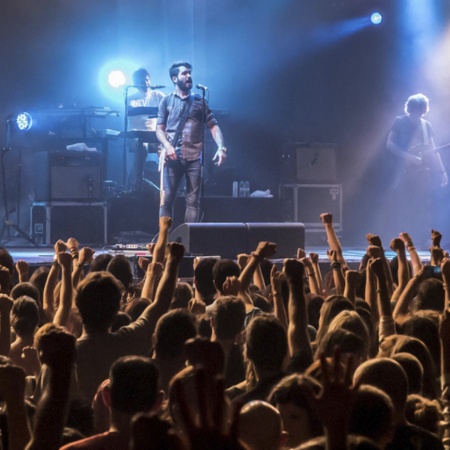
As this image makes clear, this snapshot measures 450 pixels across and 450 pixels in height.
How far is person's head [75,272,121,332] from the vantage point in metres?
3.27

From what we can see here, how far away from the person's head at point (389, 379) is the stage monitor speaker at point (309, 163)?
11384 mm

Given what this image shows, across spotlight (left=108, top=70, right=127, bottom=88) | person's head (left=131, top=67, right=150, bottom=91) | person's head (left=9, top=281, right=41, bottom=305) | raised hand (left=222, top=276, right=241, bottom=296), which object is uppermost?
spotlight (left=108, top=70, right=127, bottom=88)

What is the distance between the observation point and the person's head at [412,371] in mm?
2928

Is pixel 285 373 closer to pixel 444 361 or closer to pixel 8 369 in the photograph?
pixel 444 361

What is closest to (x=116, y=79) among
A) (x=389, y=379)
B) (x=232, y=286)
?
(x=232, y=286)

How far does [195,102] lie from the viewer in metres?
10.7

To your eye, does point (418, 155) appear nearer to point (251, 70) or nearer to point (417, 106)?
point (417, 106)

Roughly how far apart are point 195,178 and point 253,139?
193 inches

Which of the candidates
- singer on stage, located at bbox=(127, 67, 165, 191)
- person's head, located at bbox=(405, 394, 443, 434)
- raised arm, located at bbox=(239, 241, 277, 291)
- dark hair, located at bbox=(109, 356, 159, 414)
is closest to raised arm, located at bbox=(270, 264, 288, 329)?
raised arm, located at bbox=(239, 241, 277, 291)

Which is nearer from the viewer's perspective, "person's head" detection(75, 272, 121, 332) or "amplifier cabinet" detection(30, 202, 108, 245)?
"person's head" detection(75, 272, 121, 332)

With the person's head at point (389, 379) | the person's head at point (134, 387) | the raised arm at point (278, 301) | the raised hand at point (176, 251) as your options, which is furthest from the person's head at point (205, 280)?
the person's head at point (134, 387)

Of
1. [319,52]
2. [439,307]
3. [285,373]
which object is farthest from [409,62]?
[285,373]

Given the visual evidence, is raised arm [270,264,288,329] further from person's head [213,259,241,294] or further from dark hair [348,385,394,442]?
dark hair [348,385,394,442]

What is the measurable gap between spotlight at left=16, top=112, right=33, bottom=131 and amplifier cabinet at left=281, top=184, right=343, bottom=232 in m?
4.01
